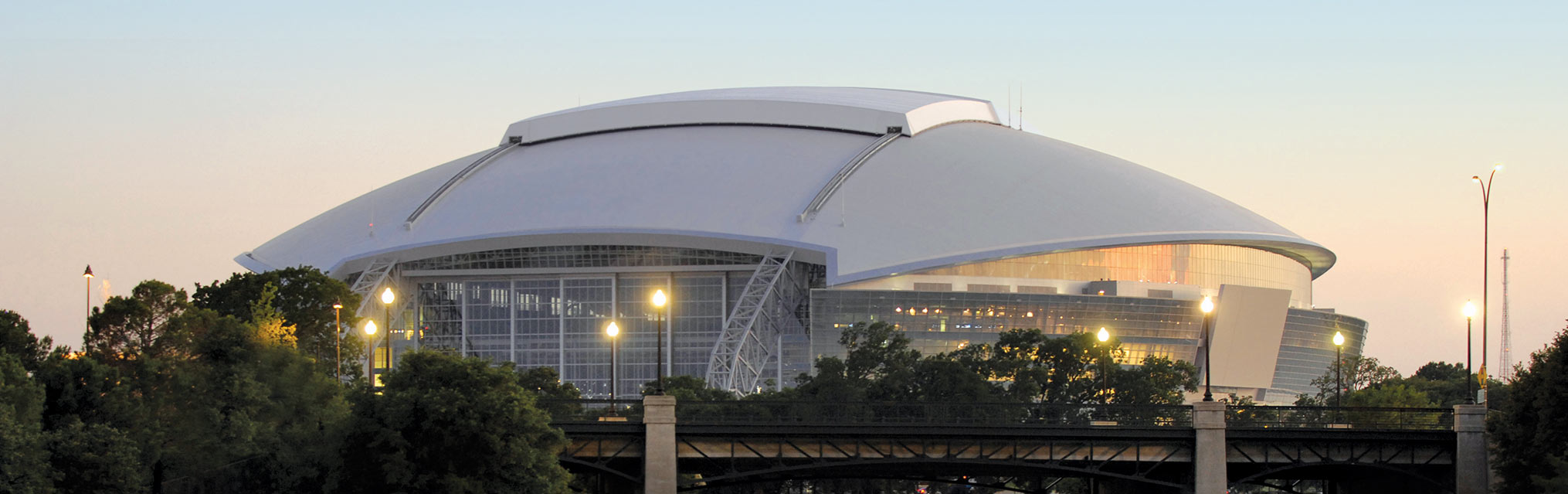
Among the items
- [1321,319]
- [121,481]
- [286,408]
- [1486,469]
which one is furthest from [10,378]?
[1321,319]

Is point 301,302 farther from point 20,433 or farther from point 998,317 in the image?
point 998,317

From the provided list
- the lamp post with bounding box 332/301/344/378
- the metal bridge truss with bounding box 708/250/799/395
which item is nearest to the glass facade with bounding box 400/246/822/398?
the metal bridge truss with bounding box 708/250/799/395

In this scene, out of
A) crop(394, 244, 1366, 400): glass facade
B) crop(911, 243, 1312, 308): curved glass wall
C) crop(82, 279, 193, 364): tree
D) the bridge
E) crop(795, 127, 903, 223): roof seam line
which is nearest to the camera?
the bridge

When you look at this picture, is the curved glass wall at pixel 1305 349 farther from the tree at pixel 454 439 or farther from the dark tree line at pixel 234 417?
the tree at pixel 454 439

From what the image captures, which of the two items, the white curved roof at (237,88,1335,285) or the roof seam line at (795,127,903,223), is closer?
the roof seam line at (795,127,903,223)

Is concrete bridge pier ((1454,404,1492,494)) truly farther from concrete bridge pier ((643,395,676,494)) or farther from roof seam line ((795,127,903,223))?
roof seam line ((795,127,903,223))

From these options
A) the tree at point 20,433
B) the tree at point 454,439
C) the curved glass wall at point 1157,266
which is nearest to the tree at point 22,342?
the tree at point 20,433

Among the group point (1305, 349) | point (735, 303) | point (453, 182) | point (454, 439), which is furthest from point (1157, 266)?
point (454, 439)
